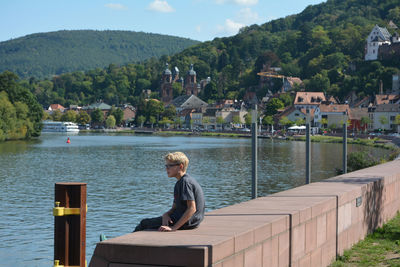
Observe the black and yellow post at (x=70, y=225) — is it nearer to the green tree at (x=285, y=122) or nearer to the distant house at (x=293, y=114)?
the green tree at (x=285, y=122)

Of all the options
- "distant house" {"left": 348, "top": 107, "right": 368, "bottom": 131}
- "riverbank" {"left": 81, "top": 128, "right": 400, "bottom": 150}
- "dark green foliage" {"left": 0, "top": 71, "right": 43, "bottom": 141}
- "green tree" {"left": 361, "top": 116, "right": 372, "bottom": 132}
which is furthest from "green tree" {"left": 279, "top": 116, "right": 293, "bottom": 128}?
"dark green foliage" {"left": 0, "top": 71, "right": 43, "bottom": 141}

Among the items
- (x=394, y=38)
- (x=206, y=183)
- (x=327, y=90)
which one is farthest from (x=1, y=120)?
(x=394, y=38)

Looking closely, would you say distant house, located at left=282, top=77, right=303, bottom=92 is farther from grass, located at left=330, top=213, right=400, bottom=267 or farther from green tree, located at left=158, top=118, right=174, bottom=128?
grass, located at left=330, top=213, right=400, bottom=267

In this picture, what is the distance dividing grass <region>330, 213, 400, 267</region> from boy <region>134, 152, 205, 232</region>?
3.09 metres

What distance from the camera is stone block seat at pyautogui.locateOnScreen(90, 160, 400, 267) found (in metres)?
6.28

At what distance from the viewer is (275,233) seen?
24.8 ft

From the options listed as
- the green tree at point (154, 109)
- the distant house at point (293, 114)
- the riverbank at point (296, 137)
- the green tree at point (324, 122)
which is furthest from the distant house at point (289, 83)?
the green tree at point (324, 122)

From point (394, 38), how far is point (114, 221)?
147 metres

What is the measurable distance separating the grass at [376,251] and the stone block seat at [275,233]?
5.9 inches

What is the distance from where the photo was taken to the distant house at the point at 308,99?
13875 cm

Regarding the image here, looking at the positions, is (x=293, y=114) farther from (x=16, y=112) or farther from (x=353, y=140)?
(x=16, y=112)

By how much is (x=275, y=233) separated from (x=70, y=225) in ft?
8.18

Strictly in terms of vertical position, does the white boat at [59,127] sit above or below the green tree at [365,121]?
below

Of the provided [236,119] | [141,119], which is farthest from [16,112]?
[141,119]
